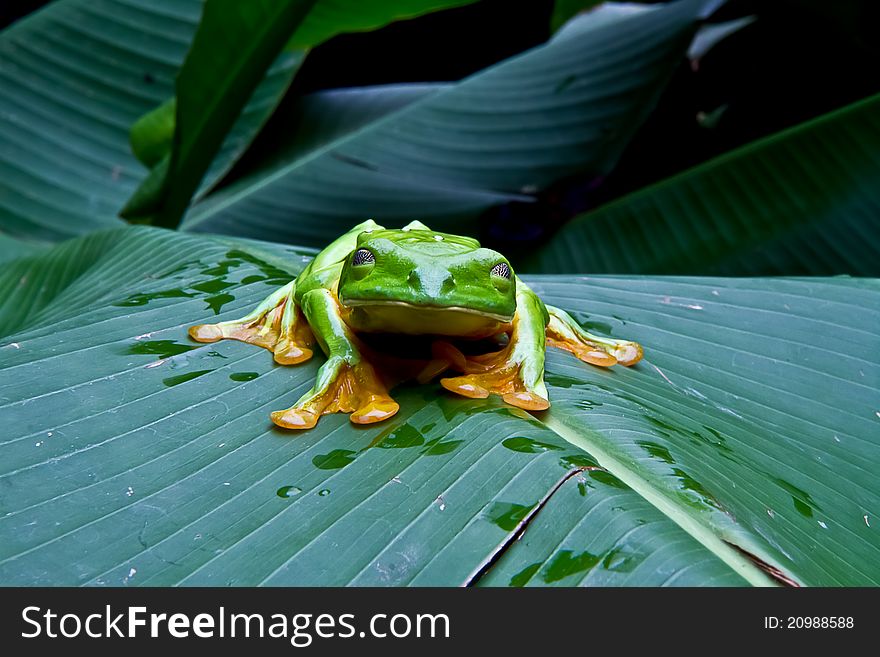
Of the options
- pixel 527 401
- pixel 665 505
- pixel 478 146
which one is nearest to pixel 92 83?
pixel 478 146

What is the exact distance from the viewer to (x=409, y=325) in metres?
1.08

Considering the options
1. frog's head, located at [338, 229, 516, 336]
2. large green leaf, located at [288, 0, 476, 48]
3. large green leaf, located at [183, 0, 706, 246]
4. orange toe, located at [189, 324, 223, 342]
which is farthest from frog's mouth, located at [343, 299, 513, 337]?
large green leaf, located at [183, 0, 706, 246]

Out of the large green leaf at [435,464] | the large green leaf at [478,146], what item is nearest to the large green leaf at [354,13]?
the large green leaf at [478,146]

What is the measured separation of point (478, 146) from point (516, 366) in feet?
6.84

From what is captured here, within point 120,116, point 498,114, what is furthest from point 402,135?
point 120,116

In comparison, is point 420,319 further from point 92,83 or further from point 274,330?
point 92,83

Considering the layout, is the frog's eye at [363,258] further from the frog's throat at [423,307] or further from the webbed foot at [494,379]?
the webbed foot at [494,379]

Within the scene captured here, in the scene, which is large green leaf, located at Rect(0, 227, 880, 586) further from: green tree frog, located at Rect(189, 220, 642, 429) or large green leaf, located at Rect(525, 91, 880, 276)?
large green leaf, located at Rect(525, 91, 880, 276)

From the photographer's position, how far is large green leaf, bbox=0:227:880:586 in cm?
75

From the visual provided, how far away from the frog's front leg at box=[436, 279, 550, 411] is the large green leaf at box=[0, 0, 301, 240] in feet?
6.54

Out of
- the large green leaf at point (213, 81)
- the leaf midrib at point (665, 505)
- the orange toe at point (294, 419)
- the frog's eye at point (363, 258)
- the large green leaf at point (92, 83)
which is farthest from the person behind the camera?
the large green leaf at point (92, 83)

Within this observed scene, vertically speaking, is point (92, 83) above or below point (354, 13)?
below

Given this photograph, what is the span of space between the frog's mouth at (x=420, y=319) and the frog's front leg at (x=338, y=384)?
0.04 metres

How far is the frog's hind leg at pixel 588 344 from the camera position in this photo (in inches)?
48.3
